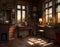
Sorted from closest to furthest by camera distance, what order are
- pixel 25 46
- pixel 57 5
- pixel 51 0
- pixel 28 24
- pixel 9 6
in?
pixel 25 46 → pixel 57 5 → pixel 51 0 → pixel 9 6 → pixel 28 24

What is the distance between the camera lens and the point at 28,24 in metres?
12.0

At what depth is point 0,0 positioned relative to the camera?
1096 cm

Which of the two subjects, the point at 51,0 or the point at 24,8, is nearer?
the point at 51,0

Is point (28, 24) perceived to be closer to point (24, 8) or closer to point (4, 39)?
point (24, 8)

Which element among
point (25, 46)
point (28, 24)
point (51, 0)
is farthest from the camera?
point (28, 24)

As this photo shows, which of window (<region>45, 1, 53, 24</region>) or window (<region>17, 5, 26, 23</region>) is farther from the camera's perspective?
window (<region>17, 5, 26, 23</region>)

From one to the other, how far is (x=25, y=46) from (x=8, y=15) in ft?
15.5

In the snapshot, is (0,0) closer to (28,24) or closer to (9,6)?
(9,6)

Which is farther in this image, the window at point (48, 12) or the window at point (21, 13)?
the window at point (21, 13)

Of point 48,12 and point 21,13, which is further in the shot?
point 21,13

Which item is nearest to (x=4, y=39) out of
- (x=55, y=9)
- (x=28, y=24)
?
(x=28, y=24)

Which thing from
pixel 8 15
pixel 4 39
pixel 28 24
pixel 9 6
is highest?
pixel 9 6

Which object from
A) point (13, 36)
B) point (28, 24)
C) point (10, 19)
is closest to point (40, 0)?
point (28, 24)

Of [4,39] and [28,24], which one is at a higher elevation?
[28,24]
